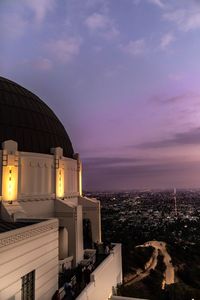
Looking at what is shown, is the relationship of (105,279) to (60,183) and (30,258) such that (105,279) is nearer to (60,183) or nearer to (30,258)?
(60,183)

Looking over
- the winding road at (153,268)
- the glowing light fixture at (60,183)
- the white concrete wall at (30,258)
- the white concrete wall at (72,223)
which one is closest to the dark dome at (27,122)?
the glowing light fixture at (60,183)

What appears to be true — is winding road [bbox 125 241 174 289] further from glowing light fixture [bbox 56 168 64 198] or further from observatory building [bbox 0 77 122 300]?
glowing light fixture [bbox 56 168 64 198]

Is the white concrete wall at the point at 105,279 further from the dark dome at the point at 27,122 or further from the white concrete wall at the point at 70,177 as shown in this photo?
the dark dome at the point at 27,122

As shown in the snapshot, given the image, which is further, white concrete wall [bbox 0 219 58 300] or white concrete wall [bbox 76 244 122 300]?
white concrete wall [bbox 76 244 122 300]

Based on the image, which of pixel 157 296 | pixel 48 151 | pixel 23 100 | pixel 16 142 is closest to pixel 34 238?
pixel 16 142

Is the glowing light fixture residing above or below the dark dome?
below

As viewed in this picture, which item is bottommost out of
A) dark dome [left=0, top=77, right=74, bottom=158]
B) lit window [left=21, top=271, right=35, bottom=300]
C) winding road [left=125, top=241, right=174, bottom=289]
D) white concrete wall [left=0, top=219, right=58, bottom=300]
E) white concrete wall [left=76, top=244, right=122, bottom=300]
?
winding road [left=125, top=241, right=174, bottom=289]

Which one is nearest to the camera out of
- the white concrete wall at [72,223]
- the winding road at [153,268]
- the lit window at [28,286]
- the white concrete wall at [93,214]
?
the lit window at [28,286]

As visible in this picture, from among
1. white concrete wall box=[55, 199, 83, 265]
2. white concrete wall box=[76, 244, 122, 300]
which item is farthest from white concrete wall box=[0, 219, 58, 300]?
white concrete wall box=[55, 199, 83, 265]
